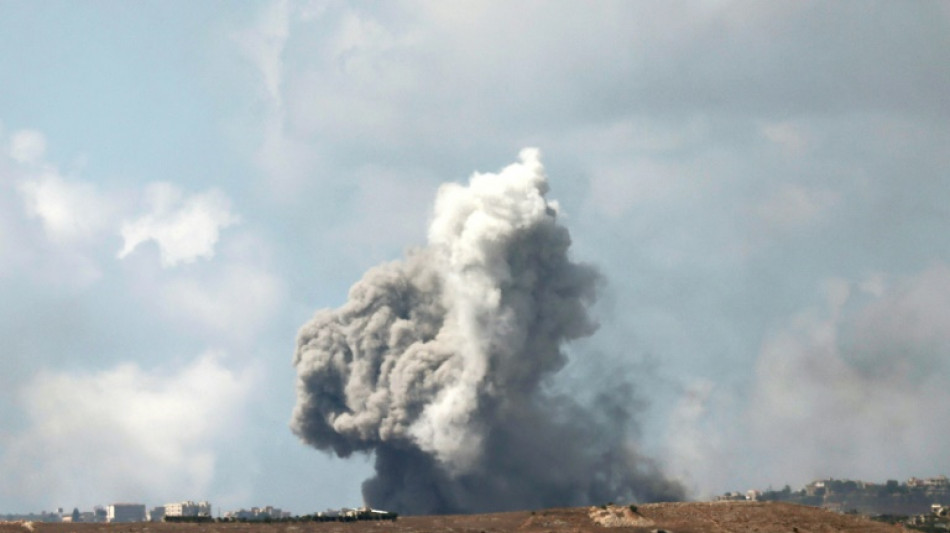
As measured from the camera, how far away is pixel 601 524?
5886 inches

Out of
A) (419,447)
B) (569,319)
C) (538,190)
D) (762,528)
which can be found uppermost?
(538,190)

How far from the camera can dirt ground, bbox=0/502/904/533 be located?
145000 mm

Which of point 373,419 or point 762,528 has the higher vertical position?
point 373,419

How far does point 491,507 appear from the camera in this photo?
194125 millimetres

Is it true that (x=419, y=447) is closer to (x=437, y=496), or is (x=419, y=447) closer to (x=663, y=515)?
(x=437, y=496)

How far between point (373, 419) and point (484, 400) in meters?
18.7

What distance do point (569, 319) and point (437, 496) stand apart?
32.7m

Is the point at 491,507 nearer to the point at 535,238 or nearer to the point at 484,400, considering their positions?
the point at 484,400

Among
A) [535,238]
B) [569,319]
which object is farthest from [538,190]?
[569,319]

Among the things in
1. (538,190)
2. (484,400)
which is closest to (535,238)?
(538,190)

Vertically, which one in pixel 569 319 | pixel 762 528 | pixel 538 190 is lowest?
pixel 762 528

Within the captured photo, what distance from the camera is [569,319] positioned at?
198 m

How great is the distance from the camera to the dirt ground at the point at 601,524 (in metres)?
145

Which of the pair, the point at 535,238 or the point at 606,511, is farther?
the point at 535,238
